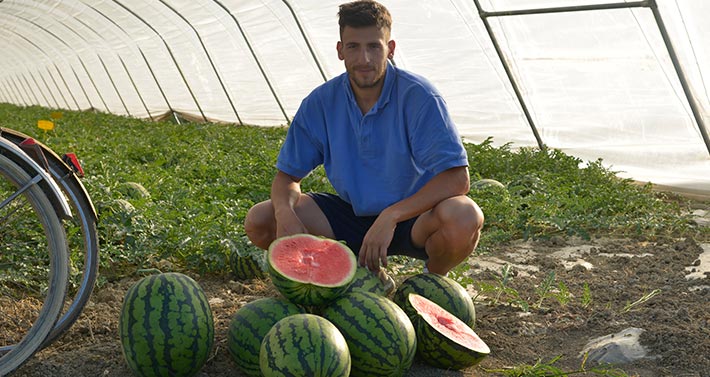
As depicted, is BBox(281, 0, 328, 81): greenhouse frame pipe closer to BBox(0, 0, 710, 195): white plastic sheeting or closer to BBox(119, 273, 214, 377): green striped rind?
Answer: BBox(0, 0, 710, 195): white plastic sheeting

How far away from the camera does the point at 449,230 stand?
3281 mm

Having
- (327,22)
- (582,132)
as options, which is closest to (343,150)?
(582,132)

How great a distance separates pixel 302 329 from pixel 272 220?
123 centimetres

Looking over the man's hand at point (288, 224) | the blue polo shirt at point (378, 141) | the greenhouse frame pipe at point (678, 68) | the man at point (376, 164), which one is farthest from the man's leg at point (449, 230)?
the greenhouse frame pipe at point (678, 68)

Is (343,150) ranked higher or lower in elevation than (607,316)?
higher

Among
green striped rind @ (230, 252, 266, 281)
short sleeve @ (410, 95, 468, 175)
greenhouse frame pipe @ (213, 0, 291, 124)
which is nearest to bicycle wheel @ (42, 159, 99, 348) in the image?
green striped rind @ (230, 252, 266, 281)

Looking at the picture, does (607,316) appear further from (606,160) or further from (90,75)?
(90,75)

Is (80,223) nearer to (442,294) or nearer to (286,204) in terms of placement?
(286,204)

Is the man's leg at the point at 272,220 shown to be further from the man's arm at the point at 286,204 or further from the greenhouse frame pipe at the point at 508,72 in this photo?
the greenhouse frame pipe at the point at 508,72

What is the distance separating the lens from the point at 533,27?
740 cm

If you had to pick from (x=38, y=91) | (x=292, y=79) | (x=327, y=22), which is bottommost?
(x=38, y=91)

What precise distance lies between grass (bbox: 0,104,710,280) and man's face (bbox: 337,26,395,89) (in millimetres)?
1174

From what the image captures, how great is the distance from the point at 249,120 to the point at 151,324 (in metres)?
11.7

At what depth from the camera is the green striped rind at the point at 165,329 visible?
2.62 m
